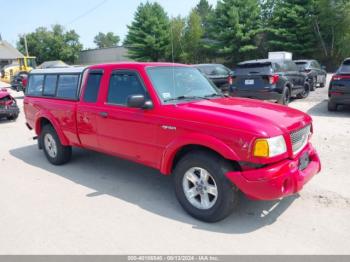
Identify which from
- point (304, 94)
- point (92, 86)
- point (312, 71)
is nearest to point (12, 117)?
point (92, 86)

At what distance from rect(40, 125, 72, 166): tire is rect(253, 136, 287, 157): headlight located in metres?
3.91

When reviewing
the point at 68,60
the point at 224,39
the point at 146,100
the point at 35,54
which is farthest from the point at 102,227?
the point at 35,54

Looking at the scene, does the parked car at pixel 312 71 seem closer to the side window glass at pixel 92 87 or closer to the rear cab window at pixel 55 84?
the rear cab window at pixel 55 84

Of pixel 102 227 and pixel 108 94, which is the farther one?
pixel 108 94

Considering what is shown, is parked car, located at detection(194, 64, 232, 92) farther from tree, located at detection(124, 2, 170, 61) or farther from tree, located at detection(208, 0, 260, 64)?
tree, located at detection(124, 2, 170, 61)

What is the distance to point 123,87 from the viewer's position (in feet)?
15.2

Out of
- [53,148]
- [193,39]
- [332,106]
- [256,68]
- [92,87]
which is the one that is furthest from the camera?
[193,39]

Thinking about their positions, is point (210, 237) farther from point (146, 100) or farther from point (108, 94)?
point (108, 94)

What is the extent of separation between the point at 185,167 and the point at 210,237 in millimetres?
848

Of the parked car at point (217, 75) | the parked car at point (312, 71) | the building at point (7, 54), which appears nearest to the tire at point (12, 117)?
the parked car at point (217, 75)

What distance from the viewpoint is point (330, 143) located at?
6828mm

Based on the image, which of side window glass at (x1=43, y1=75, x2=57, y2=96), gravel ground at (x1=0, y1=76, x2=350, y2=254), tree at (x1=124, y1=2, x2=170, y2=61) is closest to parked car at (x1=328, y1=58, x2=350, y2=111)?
gravel ground at (x1=0, y1=76, x2=350, y2=254)

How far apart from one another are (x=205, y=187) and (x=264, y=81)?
756 cm

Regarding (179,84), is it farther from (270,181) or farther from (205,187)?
(270,181)
